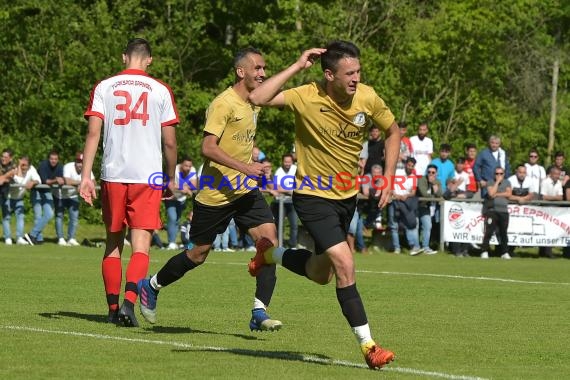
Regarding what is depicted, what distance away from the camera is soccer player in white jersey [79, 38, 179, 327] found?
10.5 m

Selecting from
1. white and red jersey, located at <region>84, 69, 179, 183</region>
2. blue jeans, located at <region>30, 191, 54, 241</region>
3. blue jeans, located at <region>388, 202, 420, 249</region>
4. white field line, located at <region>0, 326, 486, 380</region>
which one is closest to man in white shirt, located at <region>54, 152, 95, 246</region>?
blue jeans, located at <region>30, 191, 54, 241</region>

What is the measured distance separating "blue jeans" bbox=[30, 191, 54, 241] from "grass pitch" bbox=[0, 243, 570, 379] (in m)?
7.43

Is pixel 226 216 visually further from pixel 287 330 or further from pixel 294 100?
pixel 294 100

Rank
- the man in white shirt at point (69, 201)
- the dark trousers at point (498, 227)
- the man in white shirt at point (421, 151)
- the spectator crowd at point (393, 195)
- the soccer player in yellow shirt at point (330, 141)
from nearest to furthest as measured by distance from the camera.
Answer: the soccer player in yellow shirt at point (330, 141) < the dark trousers at point (498, 227) < the spectator crowd at point (393, 195) < the man in white shirt at point (69, 201) < the man in white shirt at point (421, 151)

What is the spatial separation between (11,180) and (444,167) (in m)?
8.58

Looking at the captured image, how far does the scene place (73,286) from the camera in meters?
14.7

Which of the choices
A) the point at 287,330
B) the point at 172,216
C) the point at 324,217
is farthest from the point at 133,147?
the point at 172,216

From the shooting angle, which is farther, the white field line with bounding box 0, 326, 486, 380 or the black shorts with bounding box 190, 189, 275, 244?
the black shorts with bounding box 190, 189, 275, 244

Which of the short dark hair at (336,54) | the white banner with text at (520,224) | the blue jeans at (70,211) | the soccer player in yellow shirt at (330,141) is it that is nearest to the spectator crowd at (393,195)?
the blue jeans at (70,211)

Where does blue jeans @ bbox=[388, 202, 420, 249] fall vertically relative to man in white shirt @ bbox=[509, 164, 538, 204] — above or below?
below

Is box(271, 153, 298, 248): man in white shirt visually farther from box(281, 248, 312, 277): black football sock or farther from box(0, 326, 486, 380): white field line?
box(281, 248, 312, 277): black football sock

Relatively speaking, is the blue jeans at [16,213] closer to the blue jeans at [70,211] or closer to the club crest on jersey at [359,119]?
the blue jeans at [70,211]

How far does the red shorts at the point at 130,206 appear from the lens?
10.6 metres

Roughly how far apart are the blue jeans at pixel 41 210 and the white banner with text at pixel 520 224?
773 centimetres
